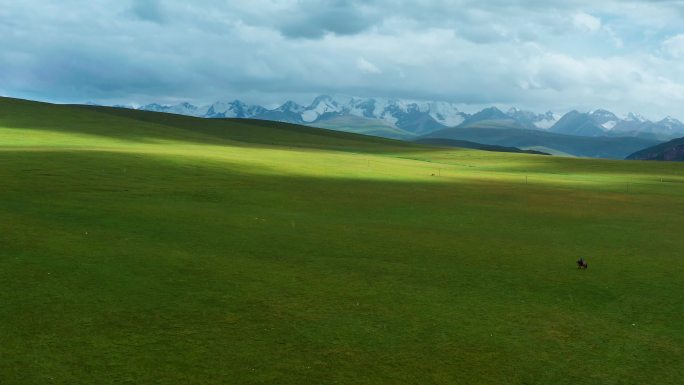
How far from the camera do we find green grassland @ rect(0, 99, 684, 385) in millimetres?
11547

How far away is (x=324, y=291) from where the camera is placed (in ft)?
54.2

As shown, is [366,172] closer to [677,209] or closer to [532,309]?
[677,209]

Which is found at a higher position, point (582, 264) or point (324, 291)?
point (582, 264)

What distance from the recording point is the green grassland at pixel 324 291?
11.5 metres

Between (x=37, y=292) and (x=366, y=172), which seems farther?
(x=366, y=172)

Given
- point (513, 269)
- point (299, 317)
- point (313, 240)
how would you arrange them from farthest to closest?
1. point (313, 240)
2. point (513, 269)
3. point (299, 317)

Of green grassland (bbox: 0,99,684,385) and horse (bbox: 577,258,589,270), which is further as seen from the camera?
horse (bbox: 577,258,589,270)

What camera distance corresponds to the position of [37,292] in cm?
1481

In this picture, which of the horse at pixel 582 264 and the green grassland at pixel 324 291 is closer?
the green grassland at pixel 324 291

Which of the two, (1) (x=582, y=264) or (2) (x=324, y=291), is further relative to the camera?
(1) (x=582, y=264)

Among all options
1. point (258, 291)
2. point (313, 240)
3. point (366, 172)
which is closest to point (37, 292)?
point (258, 291)

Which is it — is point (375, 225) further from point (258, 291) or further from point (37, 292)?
point (37, 292)

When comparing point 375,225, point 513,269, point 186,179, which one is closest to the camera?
point 513,269

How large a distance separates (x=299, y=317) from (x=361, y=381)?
11.9 feet
